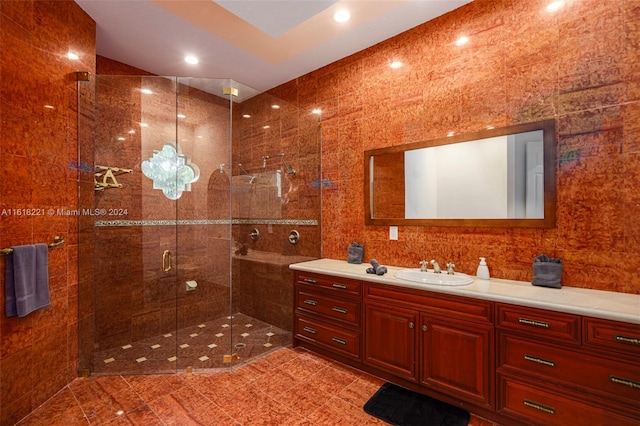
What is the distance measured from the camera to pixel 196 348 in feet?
9.41

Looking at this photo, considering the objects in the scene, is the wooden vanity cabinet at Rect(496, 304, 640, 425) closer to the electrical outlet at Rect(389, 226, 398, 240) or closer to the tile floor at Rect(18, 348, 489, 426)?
the tile floor at Rect(18, 348, 489, 426)

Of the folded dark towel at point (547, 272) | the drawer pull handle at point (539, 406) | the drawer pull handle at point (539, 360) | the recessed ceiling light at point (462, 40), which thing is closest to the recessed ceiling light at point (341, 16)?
the recessed ceiling light at point (462, 40)

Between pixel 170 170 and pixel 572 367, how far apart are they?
361 cm

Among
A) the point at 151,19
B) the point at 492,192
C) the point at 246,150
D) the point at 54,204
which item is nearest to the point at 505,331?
the point at 492,192

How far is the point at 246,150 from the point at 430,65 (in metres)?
2.09

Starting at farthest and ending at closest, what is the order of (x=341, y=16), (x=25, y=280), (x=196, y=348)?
(x=196, y=348) < (x=341, y=16) < (x=25, y=280)

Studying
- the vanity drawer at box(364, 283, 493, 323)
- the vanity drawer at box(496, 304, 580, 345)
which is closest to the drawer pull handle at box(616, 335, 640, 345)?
the vanity drawer at box(496, 304, 580, 345)

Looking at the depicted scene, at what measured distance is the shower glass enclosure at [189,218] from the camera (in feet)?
8.72

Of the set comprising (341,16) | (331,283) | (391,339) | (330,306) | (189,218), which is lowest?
(391,339)

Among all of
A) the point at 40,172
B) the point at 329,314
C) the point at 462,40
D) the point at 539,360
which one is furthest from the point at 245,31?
the point at 539,360

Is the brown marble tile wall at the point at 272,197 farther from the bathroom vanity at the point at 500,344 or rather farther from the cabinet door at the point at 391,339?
the cabinet door at the point at 391,339

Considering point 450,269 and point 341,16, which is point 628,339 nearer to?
point 450,269

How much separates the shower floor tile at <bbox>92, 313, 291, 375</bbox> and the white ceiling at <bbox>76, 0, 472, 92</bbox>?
109 inches

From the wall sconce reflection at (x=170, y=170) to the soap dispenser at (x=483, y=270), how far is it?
2.89 meters
